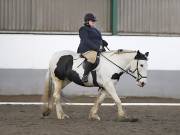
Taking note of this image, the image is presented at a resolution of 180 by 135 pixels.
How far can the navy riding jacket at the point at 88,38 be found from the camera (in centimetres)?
1236

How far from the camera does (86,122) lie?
12.0m

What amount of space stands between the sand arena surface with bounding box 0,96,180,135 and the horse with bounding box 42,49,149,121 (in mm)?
371

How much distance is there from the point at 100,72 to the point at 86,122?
107 centimetres

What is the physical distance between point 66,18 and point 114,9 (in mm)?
1513

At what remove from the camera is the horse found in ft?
40.0

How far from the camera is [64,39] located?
18516 mm

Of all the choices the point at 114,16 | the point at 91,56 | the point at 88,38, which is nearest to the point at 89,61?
the point at 91,56

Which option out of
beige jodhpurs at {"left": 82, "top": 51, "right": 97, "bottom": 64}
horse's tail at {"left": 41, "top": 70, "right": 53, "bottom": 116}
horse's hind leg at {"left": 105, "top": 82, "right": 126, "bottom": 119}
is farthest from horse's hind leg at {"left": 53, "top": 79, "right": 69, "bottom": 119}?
horse's hind leg at {"left": 105, "top": 82, "right": 126, "bottom": 119}

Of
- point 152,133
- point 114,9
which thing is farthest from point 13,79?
point 152,133

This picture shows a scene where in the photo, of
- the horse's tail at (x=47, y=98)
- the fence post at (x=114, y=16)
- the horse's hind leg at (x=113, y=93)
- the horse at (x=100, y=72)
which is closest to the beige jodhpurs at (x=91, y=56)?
the horse at (x=100, y=72)

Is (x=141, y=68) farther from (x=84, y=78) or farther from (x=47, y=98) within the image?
(x=47, y=98)

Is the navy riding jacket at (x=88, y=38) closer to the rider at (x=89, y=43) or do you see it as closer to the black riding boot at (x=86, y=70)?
the rider at (x=89, y=43)

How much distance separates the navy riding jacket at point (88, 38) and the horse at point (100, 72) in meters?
0.21

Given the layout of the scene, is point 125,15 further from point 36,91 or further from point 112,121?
point 112,121
